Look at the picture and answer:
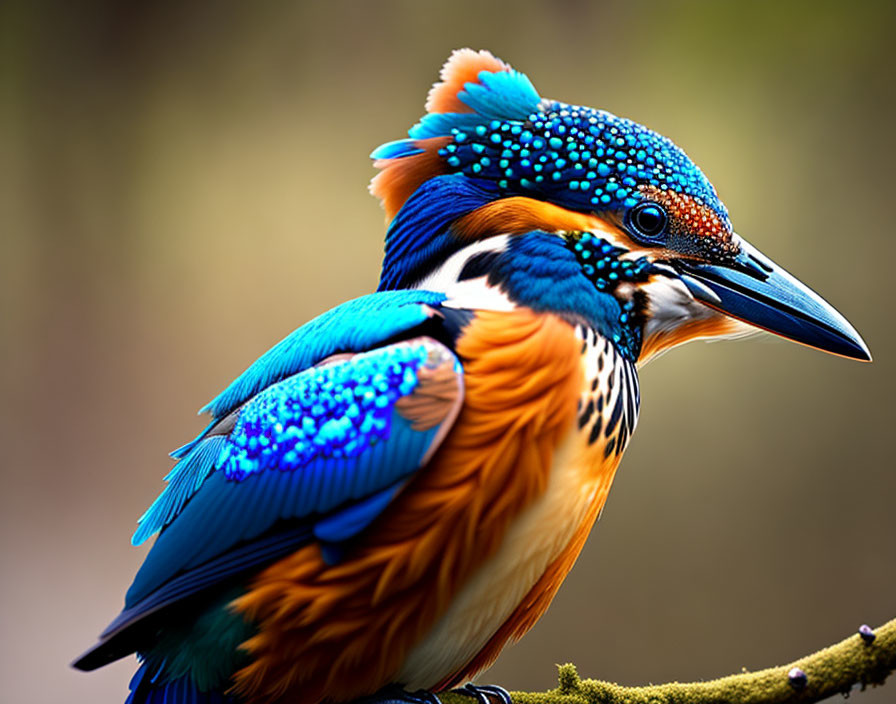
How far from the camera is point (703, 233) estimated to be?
A: 3.58ft

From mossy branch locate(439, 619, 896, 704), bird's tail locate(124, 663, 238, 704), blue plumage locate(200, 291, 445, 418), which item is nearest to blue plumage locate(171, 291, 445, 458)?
blue plumage locate(200, 291, 445, 418)

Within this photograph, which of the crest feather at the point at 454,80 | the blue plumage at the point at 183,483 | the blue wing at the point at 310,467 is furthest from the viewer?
the crest feather at the point at 454,80

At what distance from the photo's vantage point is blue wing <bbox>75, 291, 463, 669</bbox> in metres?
0.94

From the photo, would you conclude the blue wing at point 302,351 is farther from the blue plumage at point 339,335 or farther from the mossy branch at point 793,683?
the mossy branch at point 793,683

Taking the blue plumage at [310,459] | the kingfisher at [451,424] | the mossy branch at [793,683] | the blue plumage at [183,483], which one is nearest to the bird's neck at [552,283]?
the kingfisher at [451,424]

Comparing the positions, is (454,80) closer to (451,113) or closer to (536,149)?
(451,113)

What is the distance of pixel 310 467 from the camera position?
0.96 metres

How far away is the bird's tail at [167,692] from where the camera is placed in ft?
3.21

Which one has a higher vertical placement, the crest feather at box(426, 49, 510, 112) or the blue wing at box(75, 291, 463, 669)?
the crest feather at box(426, 49, 510, 112)

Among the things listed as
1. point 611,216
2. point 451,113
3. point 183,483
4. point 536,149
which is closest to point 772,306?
point 611,216

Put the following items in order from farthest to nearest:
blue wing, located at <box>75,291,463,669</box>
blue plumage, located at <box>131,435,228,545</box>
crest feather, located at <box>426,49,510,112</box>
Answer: crest feather, located at <box>426,49,510,112</box>
blue plumage, located at <box>131,435,228,545</box>
blue wing, located at <box>75,291,463,669</box>

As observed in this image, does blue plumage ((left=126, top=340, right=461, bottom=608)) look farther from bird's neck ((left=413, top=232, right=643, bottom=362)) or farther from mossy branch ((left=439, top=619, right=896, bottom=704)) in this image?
mossy branch ((left=439, top=619, right=896, bottom=704))

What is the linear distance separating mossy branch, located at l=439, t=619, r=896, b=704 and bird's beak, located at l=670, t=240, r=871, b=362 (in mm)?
372

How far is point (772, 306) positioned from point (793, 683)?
482 millimetres
